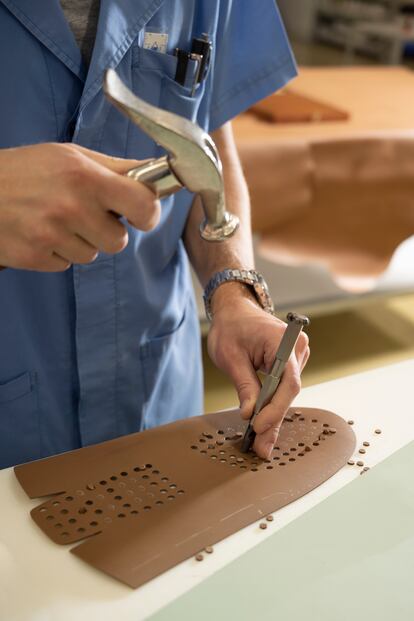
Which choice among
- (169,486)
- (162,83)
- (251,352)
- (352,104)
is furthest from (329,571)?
(352,104)

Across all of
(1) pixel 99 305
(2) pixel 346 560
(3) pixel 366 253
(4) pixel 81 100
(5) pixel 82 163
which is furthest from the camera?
(3) pixel 366 253

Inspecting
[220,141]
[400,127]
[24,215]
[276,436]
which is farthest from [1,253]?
[400,127]

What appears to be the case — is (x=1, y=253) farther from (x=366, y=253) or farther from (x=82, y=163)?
(x=366, y=253)

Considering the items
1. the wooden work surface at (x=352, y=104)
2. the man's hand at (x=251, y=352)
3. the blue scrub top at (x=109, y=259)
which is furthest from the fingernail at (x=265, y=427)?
the wooden work surface at (x=352, y=104)

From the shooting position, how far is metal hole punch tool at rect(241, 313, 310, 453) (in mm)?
778

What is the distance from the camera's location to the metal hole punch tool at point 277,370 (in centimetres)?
78

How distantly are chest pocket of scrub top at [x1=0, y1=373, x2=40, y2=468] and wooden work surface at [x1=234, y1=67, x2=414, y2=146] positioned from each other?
4.12ft

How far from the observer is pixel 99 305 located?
3.00ft

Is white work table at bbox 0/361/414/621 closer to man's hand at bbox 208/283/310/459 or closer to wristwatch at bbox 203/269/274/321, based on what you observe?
man's hand at bbox 208/283/310/459

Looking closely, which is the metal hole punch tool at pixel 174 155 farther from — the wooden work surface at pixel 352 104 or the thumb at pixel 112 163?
the wooden work surface at pixel 352 104

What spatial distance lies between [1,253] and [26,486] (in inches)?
10.0

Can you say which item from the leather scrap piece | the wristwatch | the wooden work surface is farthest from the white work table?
the wooden work surface

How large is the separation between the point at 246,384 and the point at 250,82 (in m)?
0.43

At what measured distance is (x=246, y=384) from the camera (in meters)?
0.86
